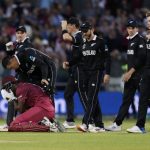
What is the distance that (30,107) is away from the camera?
18375mm

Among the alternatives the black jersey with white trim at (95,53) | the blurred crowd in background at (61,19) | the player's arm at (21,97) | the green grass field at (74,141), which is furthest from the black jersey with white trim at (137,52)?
the blurred crowd in background at (61,19)

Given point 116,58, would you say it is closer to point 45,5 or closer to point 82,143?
point 45,5

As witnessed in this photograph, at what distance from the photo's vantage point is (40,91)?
18.2 m

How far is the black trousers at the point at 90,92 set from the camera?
1834cm

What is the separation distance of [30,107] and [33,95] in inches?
13.9

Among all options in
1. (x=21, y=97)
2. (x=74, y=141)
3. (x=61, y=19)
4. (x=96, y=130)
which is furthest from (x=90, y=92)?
(x=61, y=19)

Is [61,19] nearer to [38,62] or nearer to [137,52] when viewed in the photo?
[137,52]

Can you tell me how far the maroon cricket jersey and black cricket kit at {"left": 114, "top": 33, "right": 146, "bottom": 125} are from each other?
1734mm

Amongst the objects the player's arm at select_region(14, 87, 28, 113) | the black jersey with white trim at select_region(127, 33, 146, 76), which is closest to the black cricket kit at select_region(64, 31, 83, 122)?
the black jersey with white trim at select_region(127, 33, 146, 76)

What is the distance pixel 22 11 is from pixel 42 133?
43.8 ft

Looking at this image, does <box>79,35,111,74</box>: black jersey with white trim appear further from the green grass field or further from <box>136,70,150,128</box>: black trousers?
the green grass field

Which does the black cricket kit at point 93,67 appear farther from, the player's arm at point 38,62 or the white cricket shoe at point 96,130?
the player's arm at point 38,62

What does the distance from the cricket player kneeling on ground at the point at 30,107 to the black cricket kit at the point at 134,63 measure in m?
1.62

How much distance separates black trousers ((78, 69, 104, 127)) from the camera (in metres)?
18.3
